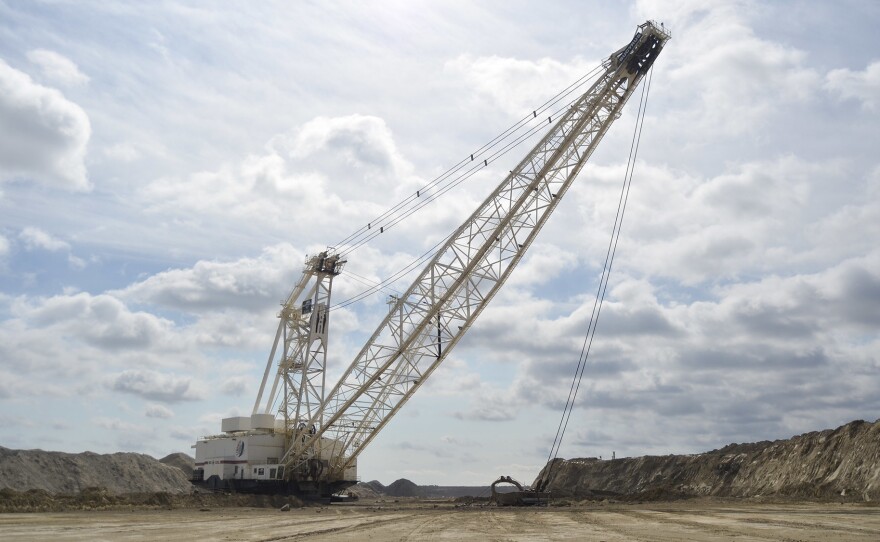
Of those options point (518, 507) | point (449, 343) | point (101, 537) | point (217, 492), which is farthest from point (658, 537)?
point (217, 492)

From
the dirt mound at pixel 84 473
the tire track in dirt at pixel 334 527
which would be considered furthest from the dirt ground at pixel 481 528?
the dirt mound at pixel 84 473

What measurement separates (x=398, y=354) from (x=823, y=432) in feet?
83.2

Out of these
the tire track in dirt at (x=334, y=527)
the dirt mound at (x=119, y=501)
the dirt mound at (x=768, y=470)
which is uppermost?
the dirt mound at (x=768, y=470)

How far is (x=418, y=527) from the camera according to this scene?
26.1m

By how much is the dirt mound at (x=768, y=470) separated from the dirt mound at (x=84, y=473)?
4033 cm

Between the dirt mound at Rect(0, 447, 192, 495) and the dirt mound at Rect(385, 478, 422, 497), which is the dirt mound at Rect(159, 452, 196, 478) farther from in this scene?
the dirt mound at Rect(385, 478, 422, 497)

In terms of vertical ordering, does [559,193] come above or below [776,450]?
above

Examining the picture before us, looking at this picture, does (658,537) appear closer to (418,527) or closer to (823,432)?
(418,527)

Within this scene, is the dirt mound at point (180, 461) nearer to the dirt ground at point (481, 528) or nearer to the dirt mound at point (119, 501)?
the dirt mound at point (119, 501)

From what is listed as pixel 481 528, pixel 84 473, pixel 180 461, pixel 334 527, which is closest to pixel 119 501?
pixel 334 527

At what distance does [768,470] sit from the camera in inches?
1839

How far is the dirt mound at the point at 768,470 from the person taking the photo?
3731cm

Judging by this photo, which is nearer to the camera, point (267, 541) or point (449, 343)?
point (267, 541)

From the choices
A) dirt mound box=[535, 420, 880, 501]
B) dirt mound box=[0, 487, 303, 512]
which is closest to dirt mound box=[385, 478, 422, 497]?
dirt mound box=[535, 420, 880, 501]
